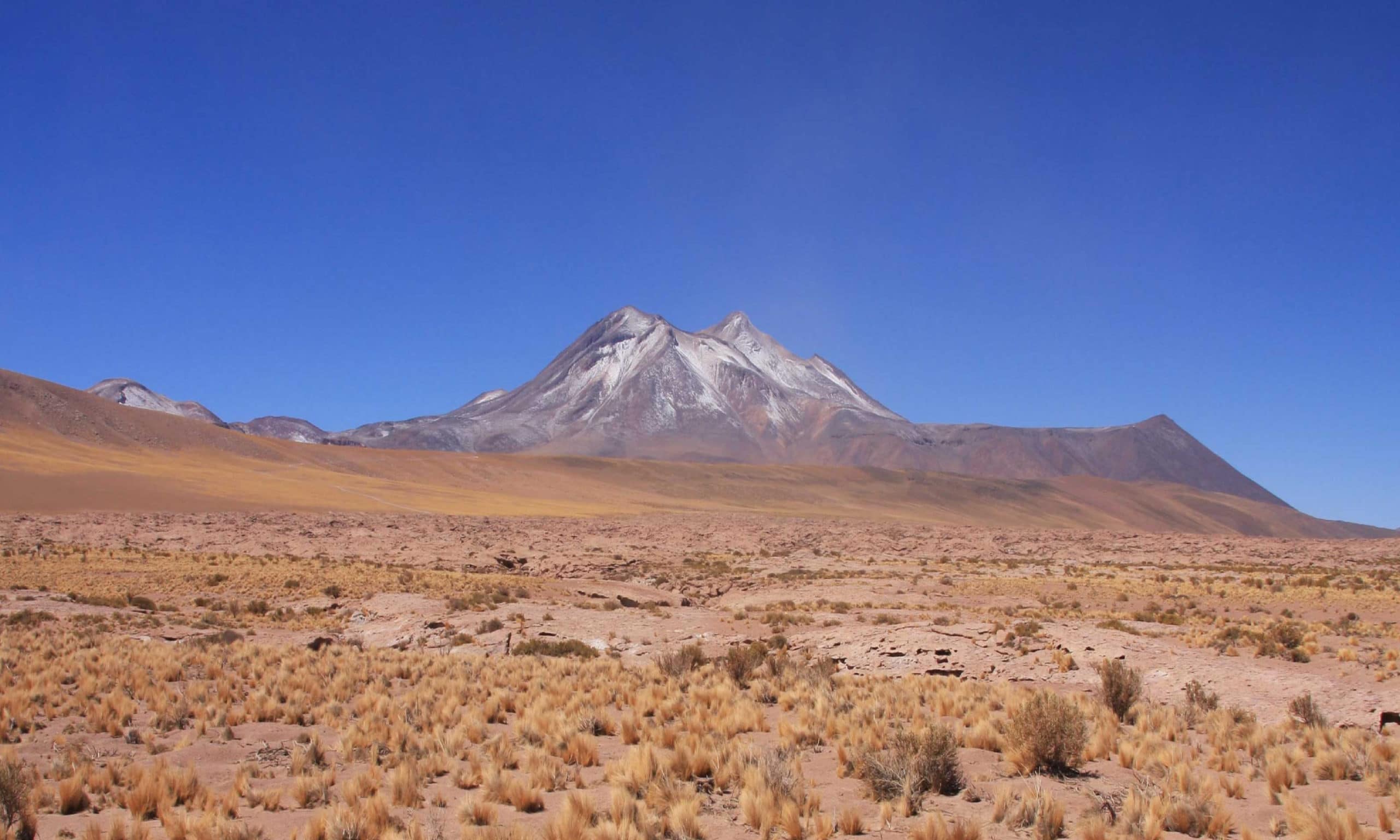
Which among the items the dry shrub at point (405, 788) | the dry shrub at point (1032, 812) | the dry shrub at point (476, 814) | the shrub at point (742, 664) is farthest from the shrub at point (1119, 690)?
the dry shrub at point (405, 788)

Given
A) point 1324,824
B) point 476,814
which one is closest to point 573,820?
point 476,814

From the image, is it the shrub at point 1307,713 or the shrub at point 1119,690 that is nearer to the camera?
the shrub at point 1307,713

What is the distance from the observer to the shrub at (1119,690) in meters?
11.8

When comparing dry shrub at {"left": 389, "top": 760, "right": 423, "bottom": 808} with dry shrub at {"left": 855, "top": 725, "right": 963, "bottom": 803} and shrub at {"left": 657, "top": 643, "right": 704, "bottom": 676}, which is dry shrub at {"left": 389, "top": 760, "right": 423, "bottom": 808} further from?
shrub at {"left": 657, "top": 643, "right": 704, "bottom": 676}

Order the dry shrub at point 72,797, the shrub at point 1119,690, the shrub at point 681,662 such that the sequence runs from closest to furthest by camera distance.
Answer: the dry shrub at point 72,797 < the shrub at point 1119,690 < the shrub at point 681,662

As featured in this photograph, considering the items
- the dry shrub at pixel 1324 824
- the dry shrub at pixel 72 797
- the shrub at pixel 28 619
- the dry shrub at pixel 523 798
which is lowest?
the shrub at pixel 28 619

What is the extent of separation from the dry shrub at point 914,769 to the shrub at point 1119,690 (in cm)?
446

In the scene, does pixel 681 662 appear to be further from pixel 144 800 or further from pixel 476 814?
pixel 144 800

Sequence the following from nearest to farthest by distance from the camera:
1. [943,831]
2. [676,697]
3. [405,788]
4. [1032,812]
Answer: [943,831] → [1032,812] → [405,788] → [676,697]

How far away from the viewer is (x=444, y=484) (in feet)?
329

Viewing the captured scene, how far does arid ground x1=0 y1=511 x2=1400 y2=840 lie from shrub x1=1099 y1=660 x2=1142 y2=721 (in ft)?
0.16

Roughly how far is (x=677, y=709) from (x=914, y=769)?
186 inches

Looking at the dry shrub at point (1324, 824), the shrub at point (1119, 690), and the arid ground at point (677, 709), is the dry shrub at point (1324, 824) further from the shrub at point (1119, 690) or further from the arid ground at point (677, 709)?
the shrub at point (1119, 690)

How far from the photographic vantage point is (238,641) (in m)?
18.0
